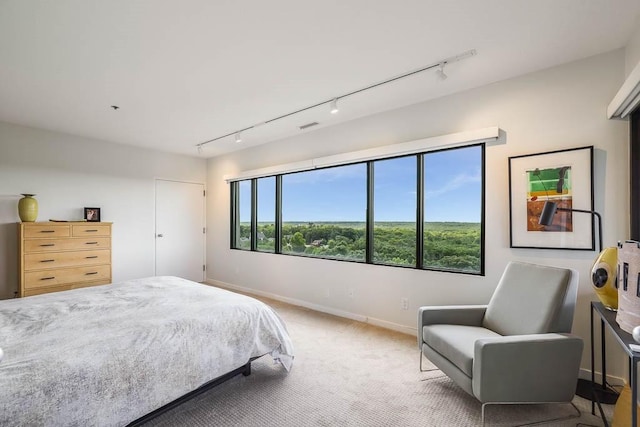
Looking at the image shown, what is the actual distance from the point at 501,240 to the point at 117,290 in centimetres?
347

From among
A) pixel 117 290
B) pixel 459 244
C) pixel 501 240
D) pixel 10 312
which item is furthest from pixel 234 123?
pixel 501 240

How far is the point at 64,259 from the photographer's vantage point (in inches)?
149

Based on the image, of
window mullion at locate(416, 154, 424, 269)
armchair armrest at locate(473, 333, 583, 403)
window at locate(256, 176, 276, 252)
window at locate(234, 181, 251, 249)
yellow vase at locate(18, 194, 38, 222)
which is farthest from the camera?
window at locate(234, 181, 251, 249)

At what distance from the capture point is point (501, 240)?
2.68 m

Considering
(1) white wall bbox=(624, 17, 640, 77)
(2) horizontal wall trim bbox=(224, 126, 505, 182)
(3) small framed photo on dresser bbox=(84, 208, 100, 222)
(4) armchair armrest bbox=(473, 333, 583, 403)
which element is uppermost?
(1) white wall bbox=(624, 17, 640, 77)

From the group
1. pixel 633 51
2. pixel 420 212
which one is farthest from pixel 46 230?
pixel 633 51

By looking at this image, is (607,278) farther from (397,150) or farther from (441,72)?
(397,150)

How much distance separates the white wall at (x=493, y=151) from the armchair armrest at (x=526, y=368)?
0.78m

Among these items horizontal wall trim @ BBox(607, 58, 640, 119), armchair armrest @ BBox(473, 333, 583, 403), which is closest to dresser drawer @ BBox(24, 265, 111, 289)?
armchair armrest @ BBox(473, 333, 583, 403)

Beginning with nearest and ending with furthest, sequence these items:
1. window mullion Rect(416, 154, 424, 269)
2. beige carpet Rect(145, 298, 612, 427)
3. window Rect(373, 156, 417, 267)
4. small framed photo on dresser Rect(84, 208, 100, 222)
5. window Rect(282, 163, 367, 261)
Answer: beige carpet Rect(145, 298, 612, 427)
window mullion Rect(416, 154, 424, 269)
window Rect(373, 156, 417, 267)
window Rect(282, 163, 367, 261)
small framed photo on dresser Rect(84, 208, 100, 222)

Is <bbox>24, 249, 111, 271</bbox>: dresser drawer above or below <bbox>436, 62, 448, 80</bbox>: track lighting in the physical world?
below

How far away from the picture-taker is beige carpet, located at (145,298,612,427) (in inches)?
72.5

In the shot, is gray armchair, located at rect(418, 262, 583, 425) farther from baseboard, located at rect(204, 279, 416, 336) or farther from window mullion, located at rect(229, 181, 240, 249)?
window mullion, located at rect(229, 181, 240, 249)

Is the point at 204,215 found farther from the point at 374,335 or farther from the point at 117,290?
the point at 374,335
